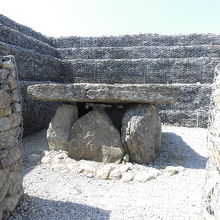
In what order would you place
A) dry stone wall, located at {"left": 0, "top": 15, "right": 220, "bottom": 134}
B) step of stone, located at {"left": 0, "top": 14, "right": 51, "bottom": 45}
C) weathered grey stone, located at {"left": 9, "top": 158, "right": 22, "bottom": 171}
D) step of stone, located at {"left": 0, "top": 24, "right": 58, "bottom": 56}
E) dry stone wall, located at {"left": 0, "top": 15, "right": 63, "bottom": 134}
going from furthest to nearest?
step of stone, located at {"left": 0, "top": 14, "right": 51, "bottom": 45} < dry stone wall, located at {"left": 0, "top": 15, "right": 220, "bottom": 134} < step of stone, located at {"left": 0, "top": 24, "right": 58, "bottom": 56} < dry stone wall, located at {"left": 0, "top": 15, "right": 63, "bottom": 134} < weathered grey stone, located at {"left": 9, "top": 158, "right": 22, "bottom": 171}

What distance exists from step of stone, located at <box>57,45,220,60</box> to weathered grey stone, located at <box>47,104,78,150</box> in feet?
14.9

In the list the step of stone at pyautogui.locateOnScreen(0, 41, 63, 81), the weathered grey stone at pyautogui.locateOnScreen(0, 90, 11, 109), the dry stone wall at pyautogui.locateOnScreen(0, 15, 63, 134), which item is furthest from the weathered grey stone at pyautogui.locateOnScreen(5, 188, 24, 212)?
the step of stone at pyautogui.locateOnScreen(0, 41, 63, 81)

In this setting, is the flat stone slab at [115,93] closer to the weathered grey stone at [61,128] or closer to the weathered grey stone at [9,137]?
the weathered grey stone at [61,128]

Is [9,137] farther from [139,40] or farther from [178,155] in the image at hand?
[139,40]

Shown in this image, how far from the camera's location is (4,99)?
8.74 feet

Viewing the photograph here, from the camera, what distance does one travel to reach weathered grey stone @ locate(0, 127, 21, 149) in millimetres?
2651

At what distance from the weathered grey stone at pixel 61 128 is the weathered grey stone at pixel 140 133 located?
41.7 inches

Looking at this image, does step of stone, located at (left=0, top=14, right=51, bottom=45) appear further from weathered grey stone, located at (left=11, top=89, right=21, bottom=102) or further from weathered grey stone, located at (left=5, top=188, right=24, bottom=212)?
weathered grey stone, located at (left=5, top=188, right=24, bottom=212)

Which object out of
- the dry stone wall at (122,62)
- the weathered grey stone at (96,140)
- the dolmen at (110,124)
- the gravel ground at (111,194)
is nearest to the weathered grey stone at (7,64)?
the gravel ground at (111,194)

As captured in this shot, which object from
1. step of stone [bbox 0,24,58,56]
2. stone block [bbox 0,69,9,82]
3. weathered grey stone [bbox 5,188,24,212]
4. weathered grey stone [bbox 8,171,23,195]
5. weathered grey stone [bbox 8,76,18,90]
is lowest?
weathered grey stone [bbox 5,188,24,212]

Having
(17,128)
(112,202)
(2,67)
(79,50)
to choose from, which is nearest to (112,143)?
(112,202)

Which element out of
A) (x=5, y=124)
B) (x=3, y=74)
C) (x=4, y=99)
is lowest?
(x=5, y=124)

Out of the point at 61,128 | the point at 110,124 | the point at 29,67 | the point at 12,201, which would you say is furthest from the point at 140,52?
the point at 12,201

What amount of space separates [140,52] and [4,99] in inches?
268
